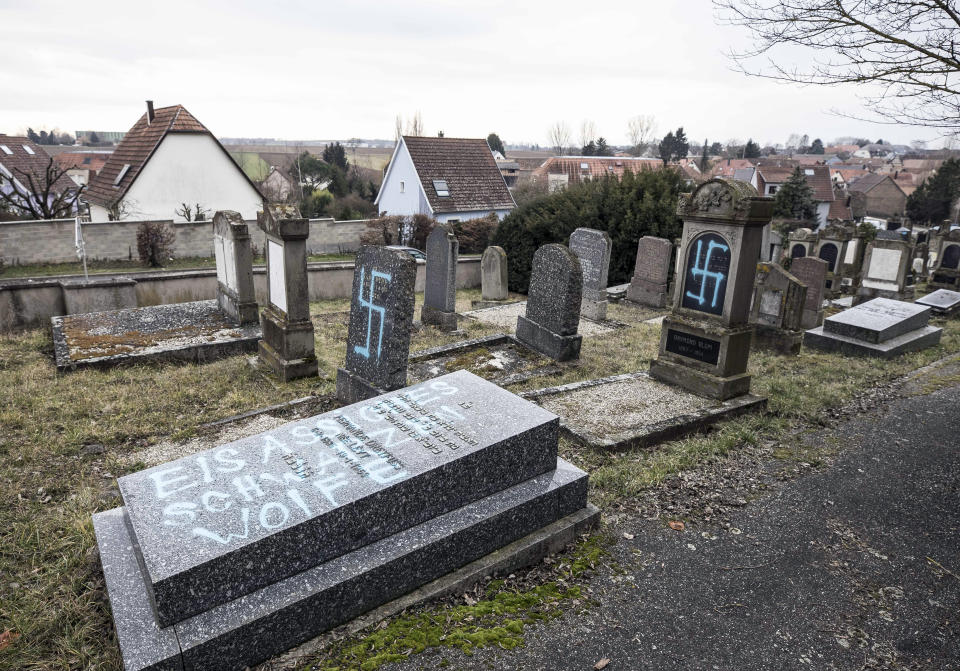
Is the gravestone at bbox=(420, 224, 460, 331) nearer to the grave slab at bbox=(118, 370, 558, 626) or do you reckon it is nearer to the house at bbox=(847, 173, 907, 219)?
the grave slab at bbox=(118, 370, 558, 626)

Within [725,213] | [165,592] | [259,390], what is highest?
[725,213]

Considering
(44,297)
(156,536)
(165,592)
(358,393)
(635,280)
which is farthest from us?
(635,280)

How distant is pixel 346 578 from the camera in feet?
10.1

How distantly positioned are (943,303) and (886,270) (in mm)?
1327

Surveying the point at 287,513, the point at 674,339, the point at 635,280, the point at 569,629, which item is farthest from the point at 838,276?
the point at 287,513

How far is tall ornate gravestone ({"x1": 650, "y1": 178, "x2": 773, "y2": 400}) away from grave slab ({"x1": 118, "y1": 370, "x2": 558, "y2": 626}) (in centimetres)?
348

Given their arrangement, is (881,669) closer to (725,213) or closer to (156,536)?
(156,536)

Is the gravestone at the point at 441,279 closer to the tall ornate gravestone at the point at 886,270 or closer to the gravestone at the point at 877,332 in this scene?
the gravestone at the point at 877,332

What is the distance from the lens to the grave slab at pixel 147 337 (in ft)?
25.3

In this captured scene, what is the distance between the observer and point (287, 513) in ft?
10.1

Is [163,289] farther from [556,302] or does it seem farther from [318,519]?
[318,519]

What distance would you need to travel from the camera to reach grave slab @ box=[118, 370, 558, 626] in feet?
9.45

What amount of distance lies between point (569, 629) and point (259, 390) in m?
5.10

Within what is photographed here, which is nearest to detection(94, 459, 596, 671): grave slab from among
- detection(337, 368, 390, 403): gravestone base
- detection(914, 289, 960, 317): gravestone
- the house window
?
detection(337, 368, 390, 403): gravestone base
